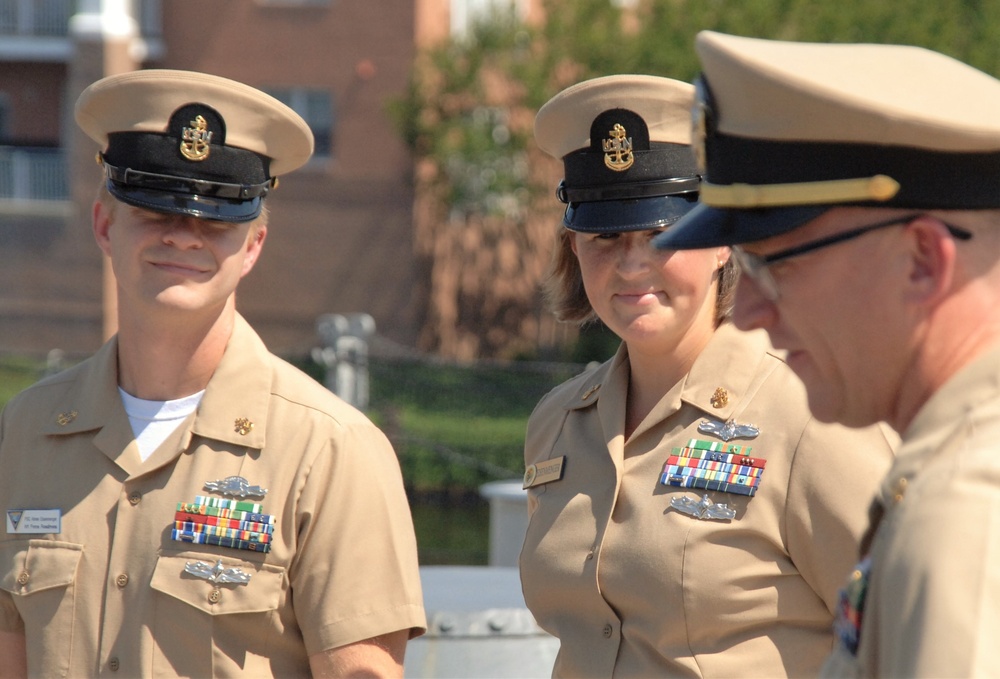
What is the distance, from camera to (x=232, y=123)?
312cm

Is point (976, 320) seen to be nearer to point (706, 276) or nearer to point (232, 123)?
point (706, 276)

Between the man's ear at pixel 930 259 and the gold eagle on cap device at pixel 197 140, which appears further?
the gold eagle on cap device at pixel 197 140

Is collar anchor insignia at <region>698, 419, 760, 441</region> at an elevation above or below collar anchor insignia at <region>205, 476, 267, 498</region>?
above

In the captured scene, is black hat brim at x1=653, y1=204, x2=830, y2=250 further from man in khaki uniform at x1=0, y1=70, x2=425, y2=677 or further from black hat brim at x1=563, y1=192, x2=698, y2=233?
man in khaki uniform at x1=0, y1=70, x2=425, y2=677

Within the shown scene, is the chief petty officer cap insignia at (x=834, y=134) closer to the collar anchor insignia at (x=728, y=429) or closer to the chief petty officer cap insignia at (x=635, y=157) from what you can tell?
the collar anchor insignia at (x=728, y=429)

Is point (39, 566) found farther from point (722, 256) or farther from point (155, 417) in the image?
point (722, 256)

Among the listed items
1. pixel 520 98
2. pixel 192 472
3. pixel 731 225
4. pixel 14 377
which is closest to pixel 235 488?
pixel 192 472

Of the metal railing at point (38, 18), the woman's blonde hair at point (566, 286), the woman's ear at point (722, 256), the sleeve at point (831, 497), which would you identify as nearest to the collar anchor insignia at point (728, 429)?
the sleeve at point (831, 497)

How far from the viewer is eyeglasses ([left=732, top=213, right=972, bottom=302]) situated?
5.17 feet

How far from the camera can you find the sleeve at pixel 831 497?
2.63 meters

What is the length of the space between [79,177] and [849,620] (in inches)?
1021

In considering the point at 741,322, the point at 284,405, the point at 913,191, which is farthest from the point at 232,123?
the point at 913,191

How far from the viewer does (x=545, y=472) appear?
3258 mm

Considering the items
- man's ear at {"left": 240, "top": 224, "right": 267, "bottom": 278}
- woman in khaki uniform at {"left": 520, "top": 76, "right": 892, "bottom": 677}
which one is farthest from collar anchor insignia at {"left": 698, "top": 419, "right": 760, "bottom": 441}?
man's ear at {"left": 240, "top": 224, "right": 267, "bottom": 278}
